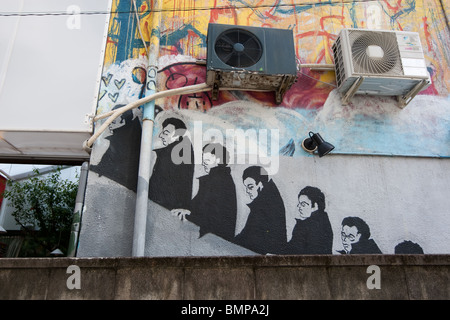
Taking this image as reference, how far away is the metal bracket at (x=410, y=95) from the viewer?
6.16 m

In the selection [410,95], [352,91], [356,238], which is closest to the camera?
[356,238]

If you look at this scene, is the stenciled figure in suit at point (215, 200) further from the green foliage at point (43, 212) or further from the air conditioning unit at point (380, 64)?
the green foliage at point (43, 212)

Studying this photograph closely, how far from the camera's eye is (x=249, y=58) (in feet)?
19.6

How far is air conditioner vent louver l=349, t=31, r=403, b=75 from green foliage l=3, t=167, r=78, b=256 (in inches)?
406

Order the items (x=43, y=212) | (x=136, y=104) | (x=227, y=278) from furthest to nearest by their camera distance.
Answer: (x=43, y=212), (x=136, y=104), (x=227, y=278)

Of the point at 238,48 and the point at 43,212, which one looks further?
the point at 43,212

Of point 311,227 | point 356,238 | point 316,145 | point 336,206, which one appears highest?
point 316,145

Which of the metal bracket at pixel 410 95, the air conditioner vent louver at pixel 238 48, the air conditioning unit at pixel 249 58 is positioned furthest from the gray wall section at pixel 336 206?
the air conditioner vent louver at pixel 238 48

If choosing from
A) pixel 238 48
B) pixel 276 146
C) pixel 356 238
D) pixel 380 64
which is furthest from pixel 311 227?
pixel 238 48

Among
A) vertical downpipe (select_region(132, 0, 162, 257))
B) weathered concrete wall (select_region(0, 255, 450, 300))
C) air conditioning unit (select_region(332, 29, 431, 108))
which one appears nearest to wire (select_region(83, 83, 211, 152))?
vertical downpipe (select_region(132, 0, 162, 257))

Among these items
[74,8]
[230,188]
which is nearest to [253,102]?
[230,188]

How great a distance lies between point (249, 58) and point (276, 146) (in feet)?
4.91

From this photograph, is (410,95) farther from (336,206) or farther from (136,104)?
(136,104)
